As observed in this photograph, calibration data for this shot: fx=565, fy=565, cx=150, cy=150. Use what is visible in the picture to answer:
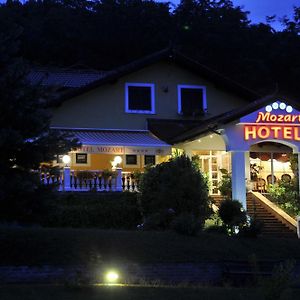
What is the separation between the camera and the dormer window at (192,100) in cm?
2680

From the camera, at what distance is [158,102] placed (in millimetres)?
26609

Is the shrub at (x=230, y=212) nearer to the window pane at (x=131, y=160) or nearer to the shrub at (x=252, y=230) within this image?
the shrub at (x=252, y=230)

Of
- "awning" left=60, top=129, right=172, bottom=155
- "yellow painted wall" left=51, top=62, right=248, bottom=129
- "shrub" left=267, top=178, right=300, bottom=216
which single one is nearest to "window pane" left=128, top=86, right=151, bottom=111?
"yellow painted wall" left=51, top=62, right=248, bottom=129

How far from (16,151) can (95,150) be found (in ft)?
34.3

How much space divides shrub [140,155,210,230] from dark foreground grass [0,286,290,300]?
696cm

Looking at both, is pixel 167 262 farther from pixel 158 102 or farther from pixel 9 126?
pixel 158 102

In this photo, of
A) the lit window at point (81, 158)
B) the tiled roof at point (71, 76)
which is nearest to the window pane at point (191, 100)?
the tiled roof at point (71, 76)

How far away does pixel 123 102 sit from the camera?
1029 inches

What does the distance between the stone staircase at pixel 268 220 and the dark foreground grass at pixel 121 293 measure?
357 inches

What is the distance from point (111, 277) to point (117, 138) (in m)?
12.0

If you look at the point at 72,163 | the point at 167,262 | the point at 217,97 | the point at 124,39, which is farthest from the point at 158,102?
the point at 124,39

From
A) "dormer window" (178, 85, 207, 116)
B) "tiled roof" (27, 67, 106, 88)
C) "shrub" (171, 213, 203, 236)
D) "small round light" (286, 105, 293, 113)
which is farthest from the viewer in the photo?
"tiled roof" (27, 67, 106, 88)

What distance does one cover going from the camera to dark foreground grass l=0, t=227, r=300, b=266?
43.3 feet

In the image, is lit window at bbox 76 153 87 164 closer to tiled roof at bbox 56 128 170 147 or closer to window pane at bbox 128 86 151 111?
tiled roof at bbox 56 128 170 147
